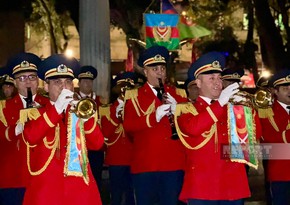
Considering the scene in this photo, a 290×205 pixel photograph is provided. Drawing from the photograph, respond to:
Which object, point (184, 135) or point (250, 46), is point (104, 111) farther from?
point (250, 46)

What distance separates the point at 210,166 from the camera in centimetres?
604

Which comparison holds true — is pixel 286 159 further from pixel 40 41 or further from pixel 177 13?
pixel 40 41

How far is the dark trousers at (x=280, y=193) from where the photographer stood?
821 cm

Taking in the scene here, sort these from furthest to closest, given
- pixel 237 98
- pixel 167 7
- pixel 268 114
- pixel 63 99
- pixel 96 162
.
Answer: pixel 167 7 → pixel 96 162 → pixel 268 114 → pixel 237 98 → pixel 63 99

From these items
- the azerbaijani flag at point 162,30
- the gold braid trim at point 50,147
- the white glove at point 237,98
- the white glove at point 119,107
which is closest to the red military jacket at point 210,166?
the white glove at point 237,98

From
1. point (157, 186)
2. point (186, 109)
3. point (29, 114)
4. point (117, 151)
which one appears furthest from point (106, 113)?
point (29, 114)

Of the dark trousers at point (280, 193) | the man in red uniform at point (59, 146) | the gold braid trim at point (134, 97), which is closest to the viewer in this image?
the man in red uniform at point (59, 146)

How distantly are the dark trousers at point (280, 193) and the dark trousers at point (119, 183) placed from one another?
248cm

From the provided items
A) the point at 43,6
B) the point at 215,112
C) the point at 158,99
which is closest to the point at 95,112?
the point at 215,112

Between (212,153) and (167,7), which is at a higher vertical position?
(167,7)

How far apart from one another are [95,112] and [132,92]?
2.47 metres

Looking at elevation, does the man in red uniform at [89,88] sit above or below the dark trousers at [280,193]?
above

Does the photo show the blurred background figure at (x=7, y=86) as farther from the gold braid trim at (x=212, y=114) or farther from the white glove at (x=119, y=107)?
the gold braid trim at (x=212, y=114)

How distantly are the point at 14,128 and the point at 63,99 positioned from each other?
1.84 m
